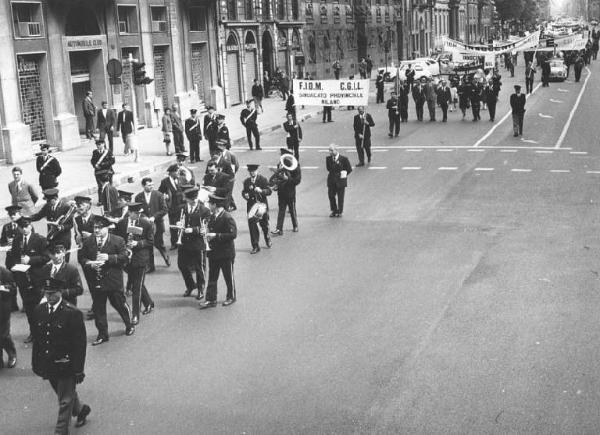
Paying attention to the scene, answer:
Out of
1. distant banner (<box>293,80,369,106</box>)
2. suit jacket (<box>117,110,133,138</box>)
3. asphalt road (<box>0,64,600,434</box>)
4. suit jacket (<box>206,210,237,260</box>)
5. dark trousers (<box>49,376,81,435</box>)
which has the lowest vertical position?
asphalt road (<box>0,64,600,434</box>)

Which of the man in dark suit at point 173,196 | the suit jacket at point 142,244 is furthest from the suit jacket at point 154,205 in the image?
the suit jacket at point 142,244

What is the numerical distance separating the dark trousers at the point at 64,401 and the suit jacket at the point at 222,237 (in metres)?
3.93

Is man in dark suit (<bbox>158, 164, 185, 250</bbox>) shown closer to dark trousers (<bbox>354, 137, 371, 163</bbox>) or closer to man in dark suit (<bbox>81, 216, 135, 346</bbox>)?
man in dark suit (<bbox>81, 216, 135, 346</bbox>)

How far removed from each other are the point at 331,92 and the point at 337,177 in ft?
40.3

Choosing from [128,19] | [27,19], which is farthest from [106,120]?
[128,19]

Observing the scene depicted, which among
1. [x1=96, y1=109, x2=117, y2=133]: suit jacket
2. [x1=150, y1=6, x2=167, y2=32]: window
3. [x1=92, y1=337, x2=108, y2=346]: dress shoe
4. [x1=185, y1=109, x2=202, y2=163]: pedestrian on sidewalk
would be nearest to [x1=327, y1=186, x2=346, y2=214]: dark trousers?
[x1=92, y1=337, x2=108, y2=346]: dress shoe

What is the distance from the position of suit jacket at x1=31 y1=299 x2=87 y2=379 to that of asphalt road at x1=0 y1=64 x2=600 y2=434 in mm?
679

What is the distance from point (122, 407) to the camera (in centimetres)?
834

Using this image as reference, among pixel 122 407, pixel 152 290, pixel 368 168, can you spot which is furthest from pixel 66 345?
pixel 368 168

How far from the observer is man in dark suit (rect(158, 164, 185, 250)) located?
14.6 meters

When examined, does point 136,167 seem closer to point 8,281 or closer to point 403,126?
point 403,126

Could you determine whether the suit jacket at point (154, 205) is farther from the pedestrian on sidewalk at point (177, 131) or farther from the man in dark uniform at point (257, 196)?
the pedestrian on sidewalk at point (177, 131)

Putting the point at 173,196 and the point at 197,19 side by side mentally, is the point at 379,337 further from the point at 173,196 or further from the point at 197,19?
the point at 197,19

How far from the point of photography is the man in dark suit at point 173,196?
48.0ft
